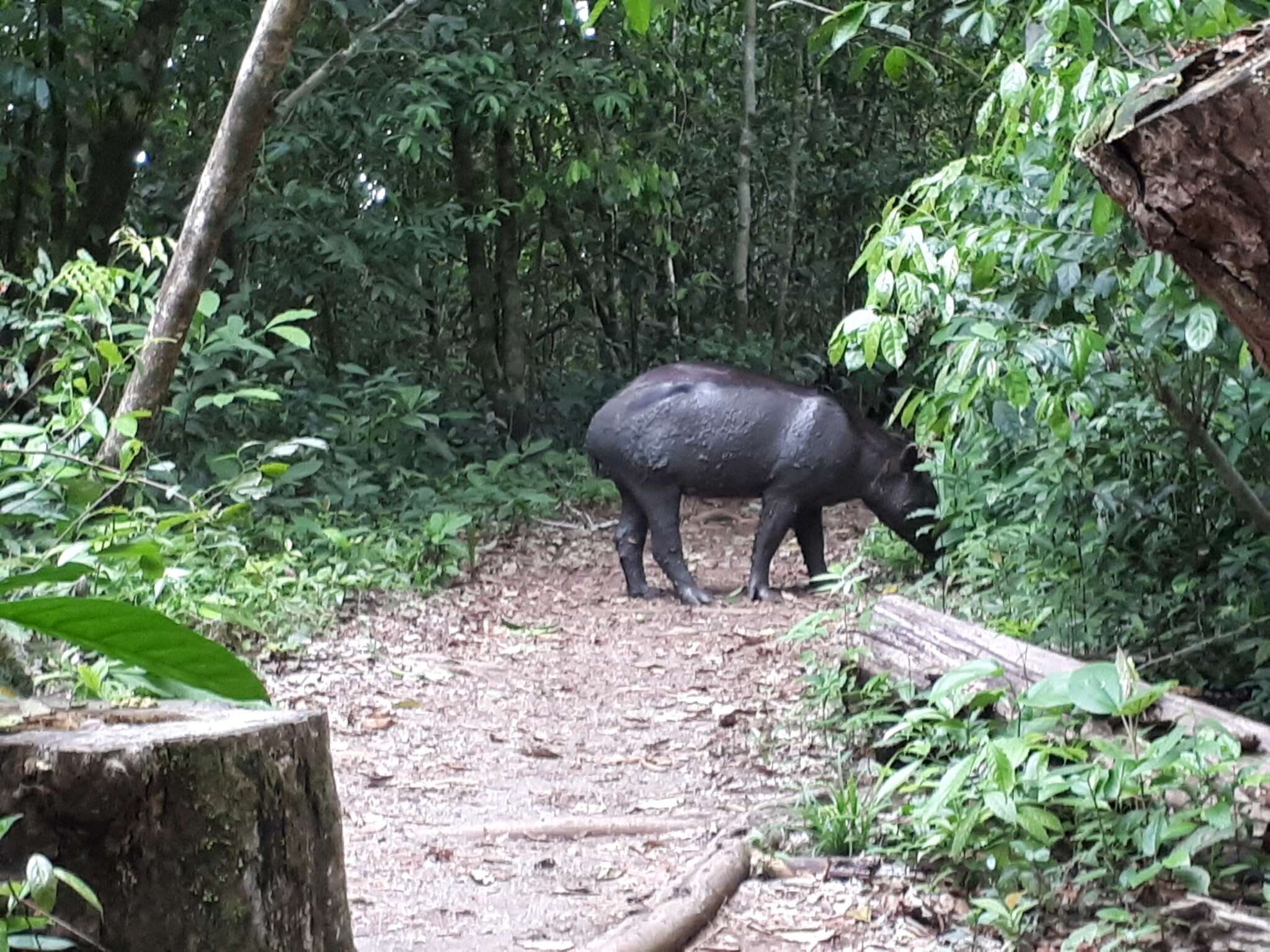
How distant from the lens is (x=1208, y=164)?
78.4 inches

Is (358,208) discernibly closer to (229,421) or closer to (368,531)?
(229,421)

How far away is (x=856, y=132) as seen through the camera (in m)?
14.0

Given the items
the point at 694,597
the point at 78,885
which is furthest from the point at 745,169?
the point at 78,885

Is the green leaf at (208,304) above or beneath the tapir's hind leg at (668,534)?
above

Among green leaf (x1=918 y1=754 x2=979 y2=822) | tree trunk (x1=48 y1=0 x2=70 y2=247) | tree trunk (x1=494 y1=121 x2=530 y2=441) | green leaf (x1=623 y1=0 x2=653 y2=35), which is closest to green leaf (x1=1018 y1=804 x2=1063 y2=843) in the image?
green leaf (x1=918 y1=754 x2=979 y2=822)

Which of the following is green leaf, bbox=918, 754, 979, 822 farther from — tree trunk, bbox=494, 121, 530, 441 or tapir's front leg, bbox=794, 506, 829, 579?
tree trunk, bbox=494, 121, 530, 441

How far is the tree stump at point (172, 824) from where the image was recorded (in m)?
2.00

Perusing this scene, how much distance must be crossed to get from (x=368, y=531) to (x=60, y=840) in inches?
234

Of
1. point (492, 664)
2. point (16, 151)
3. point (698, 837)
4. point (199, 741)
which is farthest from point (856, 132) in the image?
point (199, 741)

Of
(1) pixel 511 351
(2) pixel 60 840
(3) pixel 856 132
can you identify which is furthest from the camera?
(3) pixel 856 132

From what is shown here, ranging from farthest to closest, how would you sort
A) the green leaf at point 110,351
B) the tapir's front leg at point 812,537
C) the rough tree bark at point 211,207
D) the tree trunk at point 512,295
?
the tree trunk at point 512,295 < the tapir's front leg at point 812,537 < the rough tree bark at point 211,207 < the green leaf at point 110,351

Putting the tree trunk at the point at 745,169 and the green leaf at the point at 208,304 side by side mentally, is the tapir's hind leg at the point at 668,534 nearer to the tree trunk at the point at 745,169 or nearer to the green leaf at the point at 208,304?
the green leaf at the point at 208,304

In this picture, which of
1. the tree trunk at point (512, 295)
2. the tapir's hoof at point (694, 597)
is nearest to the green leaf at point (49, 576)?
the tapir's hoof at point (694, 597)

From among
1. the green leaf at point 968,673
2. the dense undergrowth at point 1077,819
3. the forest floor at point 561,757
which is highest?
the green leaf at point 968,673
